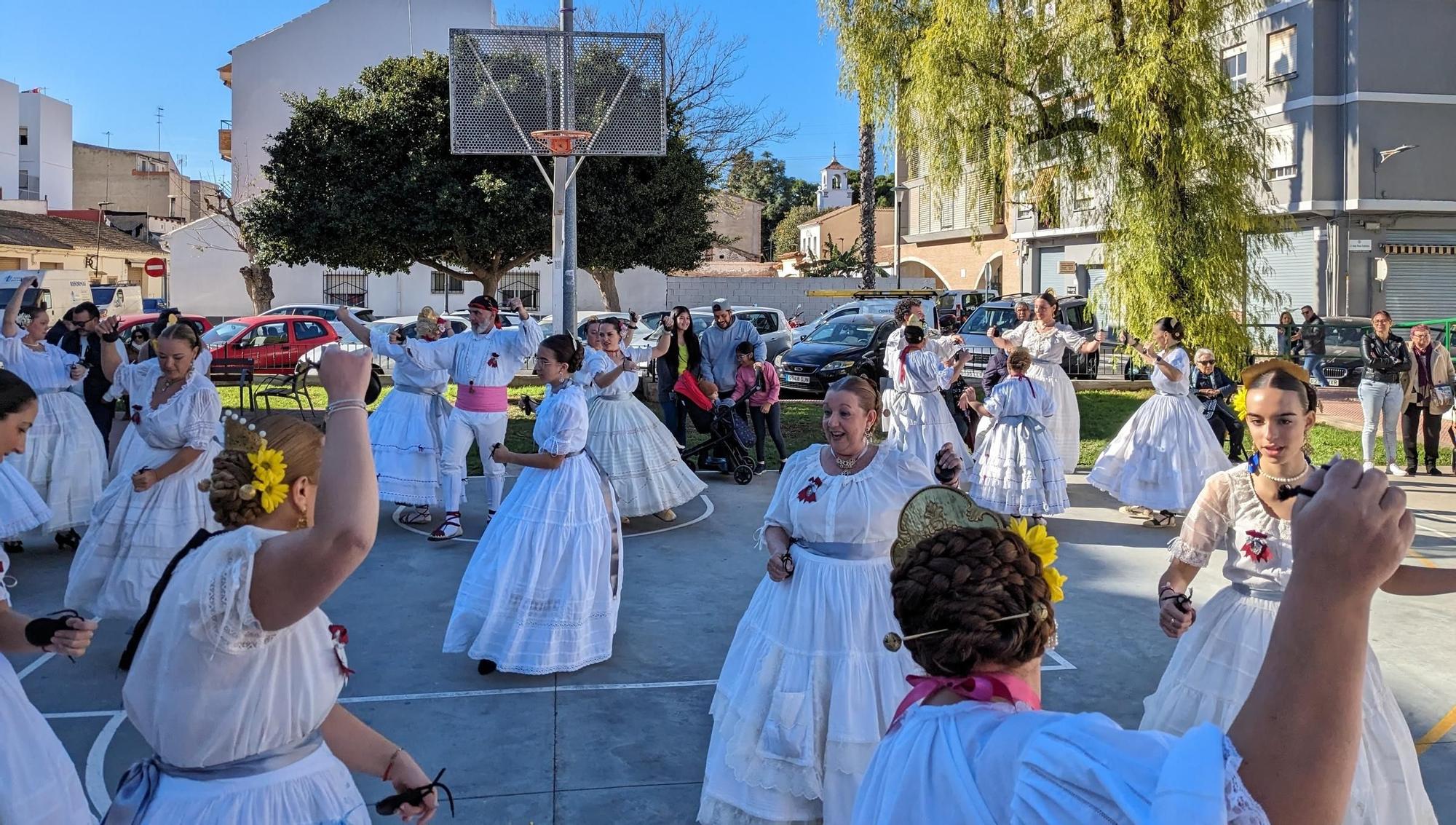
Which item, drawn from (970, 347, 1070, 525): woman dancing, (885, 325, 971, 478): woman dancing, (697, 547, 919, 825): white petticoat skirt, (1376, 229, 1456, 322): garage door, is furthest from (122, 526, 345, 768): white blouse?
(1376, 229, 1456, 322): garage door

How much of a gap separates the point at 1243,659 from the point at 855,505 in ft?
4.91

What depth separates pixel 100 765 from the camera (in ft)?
17.2

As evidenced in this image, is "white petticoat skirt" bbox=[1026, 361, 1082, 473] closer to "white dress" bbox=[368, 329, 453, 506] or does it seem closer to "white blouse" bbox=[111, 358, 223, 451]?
"white dress" bbox=[368, 329, 453, 506]

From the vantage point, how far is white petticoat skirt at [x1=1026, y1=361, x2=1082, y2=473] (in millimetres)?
12555

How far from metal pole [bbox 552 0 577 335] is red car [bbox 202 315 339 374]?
9460mm

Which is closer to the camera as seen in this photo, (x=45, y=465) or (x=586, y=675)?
(x=586, y=675)

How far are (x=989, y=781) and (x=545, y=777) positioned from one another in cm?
370

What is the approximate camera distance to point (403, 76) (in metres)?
23.4

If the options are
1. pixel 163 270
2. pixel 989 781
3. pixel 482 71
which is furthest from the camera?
pixel 163 270

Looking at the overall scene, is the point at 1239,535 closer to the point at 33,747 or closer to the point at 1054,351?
the point at 33,747

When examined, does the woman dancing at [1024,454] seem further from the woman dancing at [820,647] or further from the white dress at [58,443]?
the white dress at [58,443]

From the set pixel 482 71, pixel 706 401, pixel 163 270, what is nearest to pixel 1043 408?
pixel 706 401

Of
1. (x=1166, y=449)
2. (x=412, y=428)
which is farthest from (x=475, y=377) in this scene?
(x=1166, y=449)

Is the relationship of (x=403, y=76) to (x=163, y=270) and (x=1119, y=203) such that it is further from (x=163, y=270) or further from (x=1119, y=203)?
(x=163, y=270)
